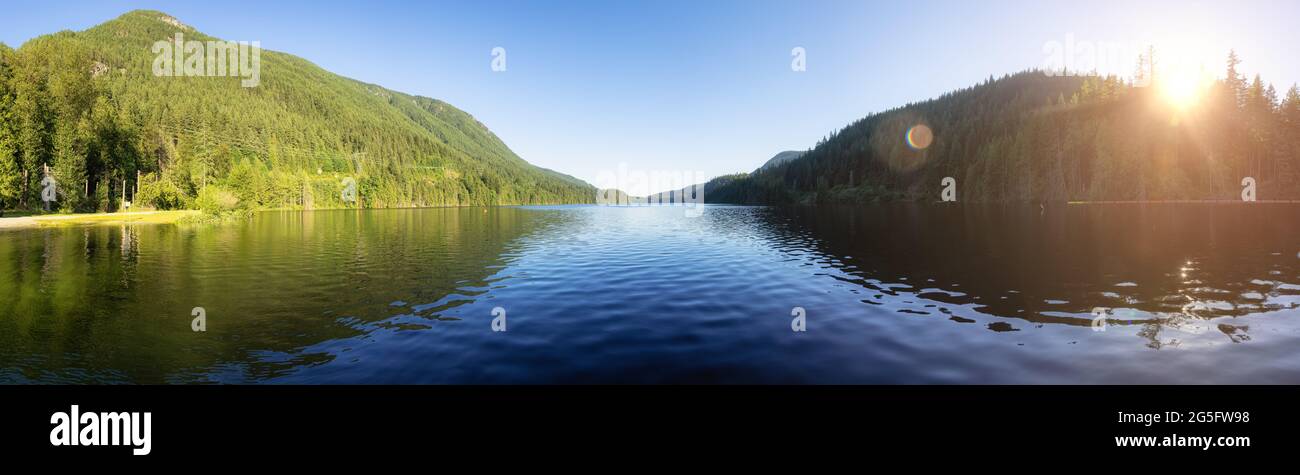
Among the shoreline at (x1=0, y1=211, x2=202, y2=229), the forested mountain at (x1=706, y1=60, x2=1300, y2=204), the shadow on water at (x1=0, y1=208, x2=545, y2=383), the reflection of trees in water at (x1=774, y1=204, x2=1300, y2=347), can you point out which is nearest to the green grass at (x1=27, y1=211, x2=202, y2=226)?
the shoreline at (x1=0, y1=211, x2=202, y2=229)

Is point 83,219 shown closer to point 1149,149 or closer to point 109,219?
point 109,219

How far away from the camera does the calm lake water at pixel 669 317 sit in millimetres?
13219

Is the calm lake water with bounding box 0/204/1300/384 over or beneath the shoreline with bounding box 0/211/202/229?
beneath

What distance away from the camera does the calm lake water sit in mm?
13219

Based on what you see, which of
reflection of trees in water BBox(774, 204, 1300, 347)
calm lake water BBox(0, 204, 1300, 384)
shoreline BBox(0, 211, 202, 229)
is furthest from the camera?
shoreline BBox(0, 211, 202, 229)

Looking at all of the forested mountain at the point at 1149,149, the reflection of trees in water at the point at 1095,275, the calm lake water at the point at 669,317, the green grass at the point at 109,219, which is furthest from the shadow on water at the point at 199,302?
the forested mountain at the point at 1149,149

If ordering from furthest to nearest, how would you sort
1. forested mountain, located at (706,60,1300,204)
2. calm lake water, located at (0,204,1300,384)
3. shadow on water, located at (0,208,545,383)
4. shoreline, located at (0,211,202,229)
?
forested mountain, located at (706,60,1300,204) → shoreline, located at (0,211,202,229) → shadow on water, located at (0,208,545,383) → calm lake water, located at (0,204,1300,384)

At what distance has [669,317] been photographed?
64.0 ft

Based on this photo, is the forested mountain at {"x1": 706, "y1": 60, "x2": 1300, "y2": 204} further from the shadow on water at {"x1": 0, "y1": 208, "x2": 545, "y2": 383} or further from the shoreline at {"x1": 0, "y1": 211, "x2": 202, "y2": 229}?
the shoreline at {"x1": 0, "y1": 211, "x2": 202, "y2": 229}
